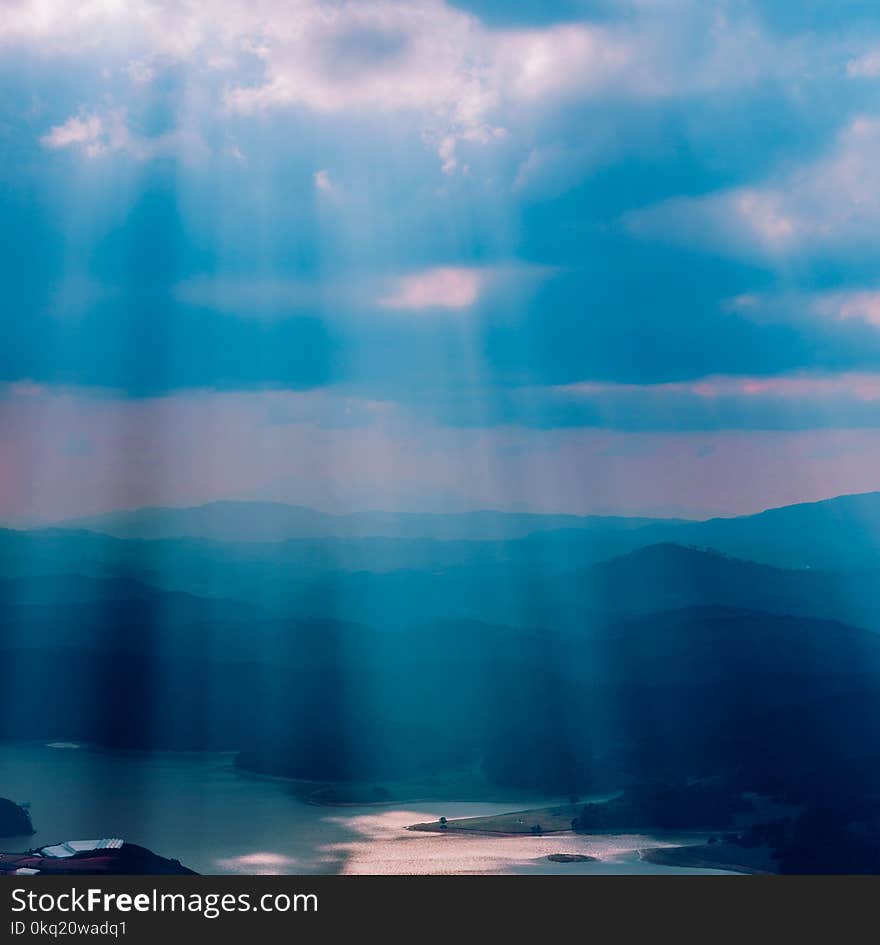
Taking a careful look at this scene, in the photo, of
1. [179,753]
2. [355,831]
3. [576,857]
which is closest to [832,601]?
[576,857]

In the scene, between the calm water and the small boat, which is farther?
the calm water

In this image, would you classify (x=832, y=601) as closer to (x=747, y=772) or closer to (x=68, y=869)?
(x=747, y=772)

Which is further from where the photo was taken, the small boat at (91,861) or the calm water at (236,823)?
the calm water at (236,823)

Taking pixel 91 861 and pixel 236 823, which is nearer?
pixel 91 861
